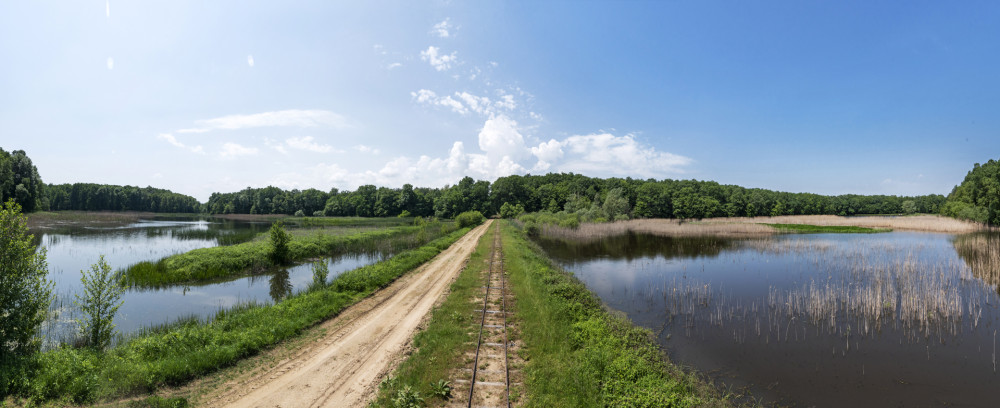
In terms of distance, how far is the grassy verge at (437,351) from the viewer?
26.5ft

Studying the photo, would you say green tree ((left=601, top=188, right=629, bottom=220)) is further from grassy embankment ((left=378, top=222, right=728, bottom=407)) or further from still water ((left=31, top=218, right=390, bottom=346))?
grassy embankment ((left=378, top=222, right=728, bottom=407))

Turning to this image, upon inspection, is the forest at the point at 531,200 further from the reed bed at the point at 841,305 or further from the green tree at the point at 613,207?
the reed bed at the point at 841,305

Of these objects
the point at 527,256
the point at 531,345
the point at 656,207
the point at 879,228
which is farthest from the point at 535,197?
the point at 531,345

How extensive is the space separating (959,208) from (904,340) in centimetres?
9396

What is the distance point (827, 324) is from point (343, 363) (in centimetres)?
1821

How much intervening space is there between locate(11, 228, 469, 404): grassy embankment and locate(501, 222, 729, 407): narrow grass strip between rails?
26.5 ft

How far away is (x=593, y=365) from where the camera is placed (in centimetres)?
912

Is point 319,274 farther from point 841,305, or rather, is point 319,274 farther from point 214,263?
point 841,305

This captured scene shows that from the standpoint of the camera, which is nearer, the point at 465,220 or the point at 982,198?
the point at 982,198

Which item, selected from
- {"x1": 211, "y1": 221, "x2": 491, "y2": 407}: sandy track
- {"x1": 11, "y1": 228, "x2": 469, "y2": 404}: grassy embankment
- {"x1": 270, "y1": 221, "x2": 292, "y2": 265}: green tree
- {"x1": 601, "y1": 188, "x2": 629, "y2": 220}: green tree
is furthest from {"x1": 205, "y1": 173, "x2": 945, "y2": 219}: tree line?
{"x1": 11, "y1": 228, "x2": 469, "y2": 404}: grassy embankment

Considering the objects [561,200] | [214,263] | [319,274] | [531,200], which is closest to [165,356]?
[319,274]

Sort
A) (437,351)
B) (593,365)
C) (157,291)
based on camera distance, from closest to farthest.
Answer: (593,365)
(437,351)
(157,291)

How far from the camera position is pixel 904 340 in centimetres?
1269

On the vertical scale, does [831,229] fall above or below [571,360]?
above
